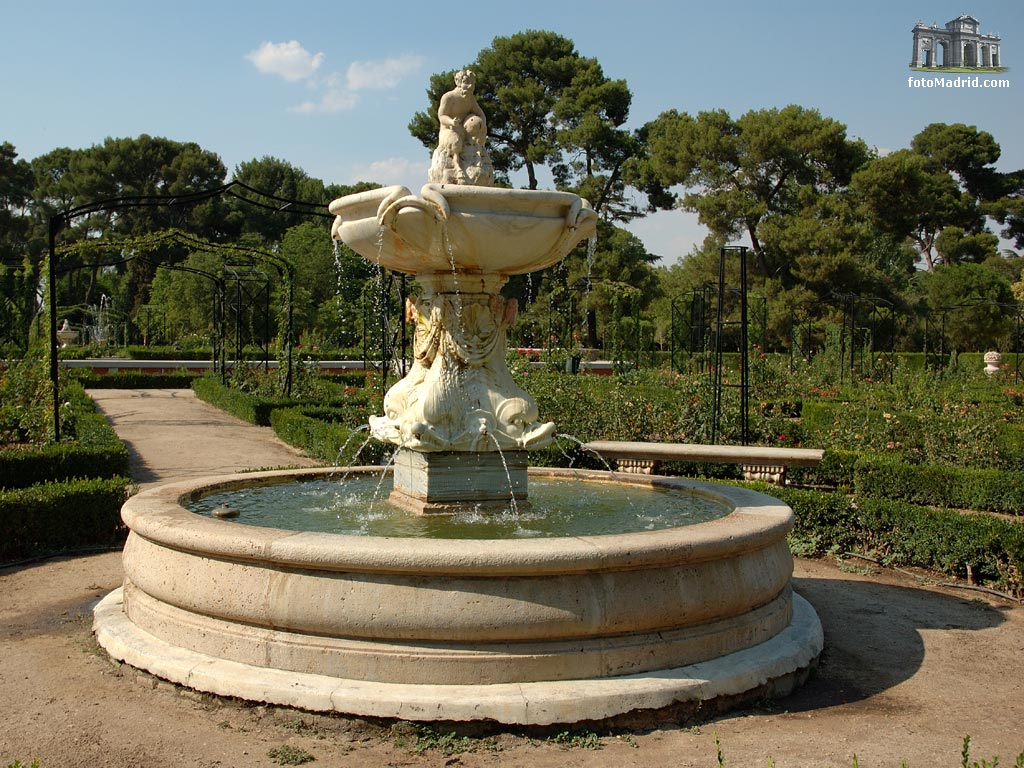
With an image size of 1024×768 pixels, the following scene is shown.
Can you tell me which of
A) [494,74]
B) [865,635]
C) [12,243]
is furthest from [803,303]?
[12,243]

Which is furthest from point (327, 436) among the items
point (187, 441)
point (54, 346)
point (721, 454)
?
point (721, 454)

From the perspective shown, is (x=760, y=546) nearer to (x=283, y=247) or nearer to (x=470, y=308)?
(x=470, y=308)

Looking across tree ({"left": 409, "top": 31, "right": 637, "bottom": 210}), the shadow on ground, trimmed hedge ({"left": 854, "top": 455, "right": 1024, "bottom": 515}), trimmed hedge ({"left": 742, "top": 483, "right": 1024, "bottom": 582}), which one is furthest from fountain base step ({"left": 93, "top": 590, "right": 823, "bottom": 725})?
tree ({"left": 409, "top": 31, "right": 637, "bottom": 210})

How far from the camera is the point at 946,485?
913cm

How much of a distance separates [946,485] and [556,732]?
21.9 feet

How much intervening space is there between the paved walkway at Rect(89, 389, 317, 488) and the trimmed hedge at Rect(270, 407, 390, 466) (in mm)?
191

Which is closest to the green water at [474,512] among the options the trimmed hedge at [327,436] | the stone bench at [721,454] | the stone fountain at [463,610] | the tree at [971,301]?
the stone fountain at [463,610]

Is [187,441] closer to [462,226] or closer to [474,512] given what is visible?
[474,512]

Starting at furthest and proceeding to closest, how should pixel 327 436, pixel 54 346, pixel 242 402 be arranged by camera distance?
pixel 242 402
pixel 327 436
pixel 54 346

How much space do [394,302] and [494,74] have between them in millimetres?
17782

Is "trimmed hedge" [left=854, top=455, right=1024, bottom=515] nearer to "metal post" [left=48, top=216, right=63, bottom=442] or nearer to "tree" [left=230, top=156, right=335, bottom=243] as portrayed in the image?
"metal post" [left=48, top=216, right=63, bottom=442]

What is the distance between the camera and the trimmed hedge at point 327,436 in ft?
32.8

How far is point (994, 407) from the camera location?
13742 mm

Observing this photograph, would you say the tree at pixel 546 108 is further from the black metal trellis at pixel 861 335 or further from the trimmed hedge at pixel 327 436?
the trimmed hedge at pixel 327 436
